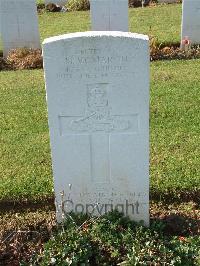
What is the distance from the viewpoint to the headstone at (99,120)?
3711 mm

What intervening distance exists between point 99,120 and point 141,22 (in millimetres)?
10278

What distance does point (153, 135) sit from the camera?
6121 mm

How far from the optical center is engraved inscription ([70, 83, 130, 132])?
3834 millimetres

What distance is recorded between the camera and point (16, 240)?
4.02 m

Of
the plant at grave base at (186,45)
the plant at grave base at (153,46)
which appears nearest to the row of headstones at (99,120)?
the plant at grave base at (153,46)

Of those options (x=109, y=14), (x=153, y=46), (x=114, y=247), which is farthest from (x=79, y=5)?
(x=114, y=247)

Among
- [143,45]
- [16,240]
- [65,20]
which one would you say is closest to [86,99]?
[143,45]

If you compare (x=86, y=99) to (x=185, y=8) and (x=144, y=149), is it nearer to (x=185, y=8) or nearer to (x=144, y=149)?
(x=144, y=149)

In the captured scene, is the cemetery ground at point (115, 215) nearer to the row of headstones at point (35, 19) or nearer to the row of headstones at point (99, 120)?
the row of headstones at point (99, 120)

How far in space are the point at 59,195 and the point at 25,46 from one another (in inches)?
292

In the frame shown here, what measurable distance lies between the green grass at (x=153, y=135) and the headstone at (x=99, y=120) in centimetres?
79

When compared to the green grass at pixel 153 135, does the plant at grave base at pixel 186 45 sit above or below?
above

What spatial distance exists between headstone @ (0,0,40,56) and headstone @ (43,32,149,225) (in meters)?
7.22

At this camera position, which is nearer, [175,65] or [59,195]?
[59,195]
